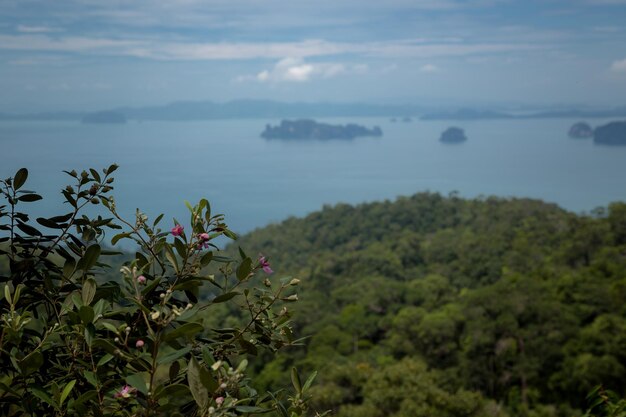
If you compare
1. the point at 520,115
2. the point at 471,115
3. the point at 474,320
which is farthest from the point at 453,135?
the point at 474,320

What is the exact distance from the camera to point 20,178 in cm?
92

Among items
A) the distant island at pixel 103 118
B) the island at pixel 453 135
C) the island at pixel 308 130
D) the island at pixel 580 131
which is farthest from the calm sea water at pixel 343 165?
the island at pixel 453 135

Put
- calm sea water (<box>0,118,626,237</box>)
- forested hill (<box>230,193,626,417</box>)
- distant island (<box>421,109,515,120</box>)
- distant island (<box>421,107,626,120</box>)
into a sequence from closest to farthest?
forested hill (<box>230,193,626,417</box>), calm sea water (<box>0,118,626,237</box>), distant island (<box>421,107,626,120</box>), distant island (<box>421,109,515,120</box>)

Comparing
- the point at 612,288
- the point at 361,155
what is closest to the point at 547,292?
the point at 612,288

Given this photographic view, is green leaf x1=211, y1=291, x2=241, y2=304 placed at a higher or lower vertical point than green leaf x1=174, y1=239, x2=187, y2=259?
lower

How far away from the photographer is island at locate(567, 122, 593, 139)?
4609 centimetres

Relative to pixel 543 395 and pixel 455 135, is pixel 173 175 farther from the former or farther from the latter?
pixel 455 135

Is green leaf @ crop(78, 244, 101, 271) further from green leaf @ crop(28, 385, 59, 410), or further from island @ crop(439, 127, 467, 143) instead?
island @ crop(439, 127, 467, 143)

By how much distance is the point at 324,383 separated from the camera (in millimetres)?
8914

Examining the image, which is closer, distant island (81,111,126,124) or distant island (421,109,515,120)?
distant island (81,111,126,124)

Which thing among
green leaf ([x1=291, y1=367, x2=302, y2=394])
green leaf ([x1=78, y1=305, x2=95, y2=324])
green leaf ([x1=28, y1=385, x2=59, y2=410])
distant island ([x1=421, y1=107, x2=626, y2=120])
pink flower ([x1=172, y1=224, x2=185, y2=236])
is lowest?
green leaf ([x1=291, y1=367, x2=302, y2=394])

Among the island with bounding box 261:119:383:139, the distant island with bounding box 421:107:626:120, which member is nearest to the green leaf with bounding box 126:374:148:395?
the distant island with bounding box 421:107:626:120

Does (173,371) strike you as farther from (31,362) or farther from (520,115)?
(520,115)

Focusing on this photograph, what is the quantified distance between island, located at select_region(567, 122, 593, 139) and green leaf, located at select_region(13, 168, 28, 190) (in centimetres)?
4951
